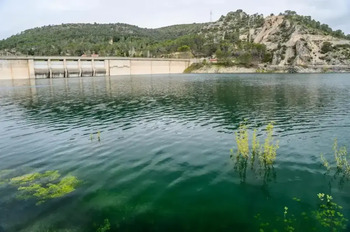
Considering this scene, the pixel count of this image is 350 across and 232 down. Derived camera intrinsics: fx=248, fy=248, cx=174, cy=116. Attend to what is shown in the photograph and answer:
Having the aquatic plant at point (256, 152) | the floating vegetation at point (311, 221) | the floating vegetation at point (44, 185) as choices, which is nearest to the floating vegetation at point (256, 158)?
the aquatic plant at point (256, 152)

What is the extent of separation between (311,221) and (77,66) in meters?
148

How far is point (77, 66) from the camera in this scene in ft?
463

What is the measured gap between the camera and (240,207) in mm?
11797

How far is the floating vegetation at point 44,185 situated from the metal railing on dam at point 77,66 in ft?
408

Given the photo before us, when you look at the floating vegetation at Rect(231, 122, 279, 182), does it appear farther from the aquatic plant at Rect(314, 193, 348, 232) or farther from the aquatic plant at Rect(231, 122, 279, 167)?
the aquatic plant at Rect(314, 193, 348, 232)

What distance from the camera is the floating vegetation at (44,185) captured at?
13.0m

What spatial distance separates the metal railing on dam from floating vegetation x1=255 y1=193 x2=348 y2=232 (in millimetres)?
135845

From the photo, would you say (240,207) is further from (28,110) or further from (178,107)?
(28,110)

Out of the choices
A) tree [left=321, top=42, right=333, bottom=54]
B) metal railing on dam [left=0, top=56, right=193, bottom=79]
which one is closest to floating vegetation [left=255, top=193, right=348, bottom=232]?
metal railing on dam [left=0, top=56, right=193, bottom=79]

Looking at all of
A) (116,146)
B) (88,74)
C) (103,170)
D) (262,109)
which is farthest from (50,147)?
(88,74)

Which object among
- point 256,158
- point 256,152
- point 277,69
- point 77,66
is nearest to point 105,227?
point 256,158

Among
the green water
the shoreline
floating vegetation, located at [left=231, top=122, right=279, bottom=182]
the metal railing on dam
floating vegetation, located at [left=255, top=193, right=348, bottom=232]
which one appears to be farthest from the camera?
the shoreline

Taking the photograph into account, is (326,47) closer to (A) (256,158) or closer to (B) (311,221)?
(A) (256,158)

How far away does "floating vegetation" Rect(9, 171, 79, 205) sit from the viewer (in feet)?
42.8
